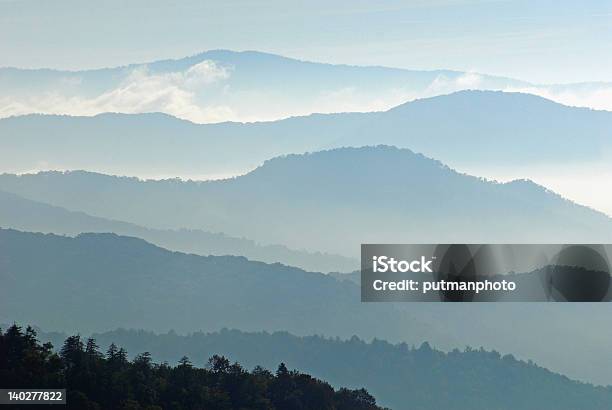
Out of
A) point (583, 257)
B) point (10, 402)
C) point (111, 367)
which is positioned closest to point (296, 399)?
point (111, 367)

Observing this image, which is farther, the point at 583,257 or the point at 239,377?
the point at 239,377

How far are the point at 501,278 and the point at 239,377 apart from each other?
A: 2414 cm

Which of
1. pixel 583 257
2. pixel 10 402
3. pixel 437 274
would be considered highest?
pixel 583 257

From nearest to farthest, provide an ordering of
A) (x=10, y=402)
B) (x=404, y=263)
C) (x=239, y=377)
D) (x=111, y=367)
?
(x=10, y=402)
(x=404, y=263)
(x=111, y=367)
(x=239, y=377)

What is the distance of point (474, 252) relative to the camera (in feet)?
258

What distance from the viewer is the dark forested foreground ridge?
3059 inches

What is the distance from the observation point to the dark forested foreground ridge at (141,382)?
77688mm

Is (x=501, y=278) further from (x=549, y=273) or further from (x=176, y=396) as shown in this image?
(x=176, y=396)

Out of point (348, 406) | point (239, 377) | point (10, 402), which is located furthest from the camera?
point (348, 406)

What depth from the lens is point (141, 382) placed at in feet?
282

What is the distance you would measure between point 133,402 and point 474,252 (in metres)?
25.1

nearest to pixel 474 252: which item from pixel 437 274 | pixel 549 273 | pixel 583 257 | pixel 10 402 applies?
pixel 437 274

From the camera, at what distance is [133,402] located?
3056 inches

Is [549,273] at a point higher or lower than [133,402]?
higher
